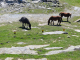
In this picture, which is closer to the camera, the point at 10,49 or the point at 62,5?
the point at 10,49

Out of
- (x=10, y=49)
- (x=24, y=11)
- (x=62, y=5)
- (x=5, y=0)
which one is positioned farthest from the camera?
(x=5, y=0)

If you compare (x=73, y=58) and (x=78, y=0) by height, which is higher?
(x=78, y=0)

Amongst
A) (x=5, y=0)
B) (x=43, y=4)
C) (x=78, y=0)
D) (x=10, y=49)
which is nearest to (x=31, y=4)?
(x=43, y=4)

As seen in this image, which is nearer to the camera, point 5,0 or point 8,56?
point 8,56

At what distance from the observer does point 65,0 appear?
71688 mm

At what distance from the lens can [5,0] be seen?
6819 cm

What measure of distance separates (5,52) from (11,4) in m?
55.1

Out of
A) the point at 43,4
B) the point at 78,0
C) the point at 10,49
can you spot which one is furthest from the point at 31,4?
the point at 10,49

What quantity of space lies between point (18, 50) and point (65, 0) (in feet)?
208

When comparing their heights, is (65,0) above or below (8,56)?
above

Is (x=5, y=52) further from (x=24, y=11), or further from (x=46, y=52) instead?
(x=24, y=11)

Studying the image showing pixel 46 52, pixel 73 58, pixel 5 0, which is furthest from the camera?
pixel 5 0

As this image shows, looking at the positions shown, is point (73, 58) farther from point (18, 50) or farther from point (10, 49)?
point (10, 49)

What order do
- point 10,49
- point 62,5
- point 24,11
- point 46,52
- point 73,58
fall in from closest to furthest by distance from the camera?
point 73,58, point 46,52, point 10,49, point 24,11, point 62,5
